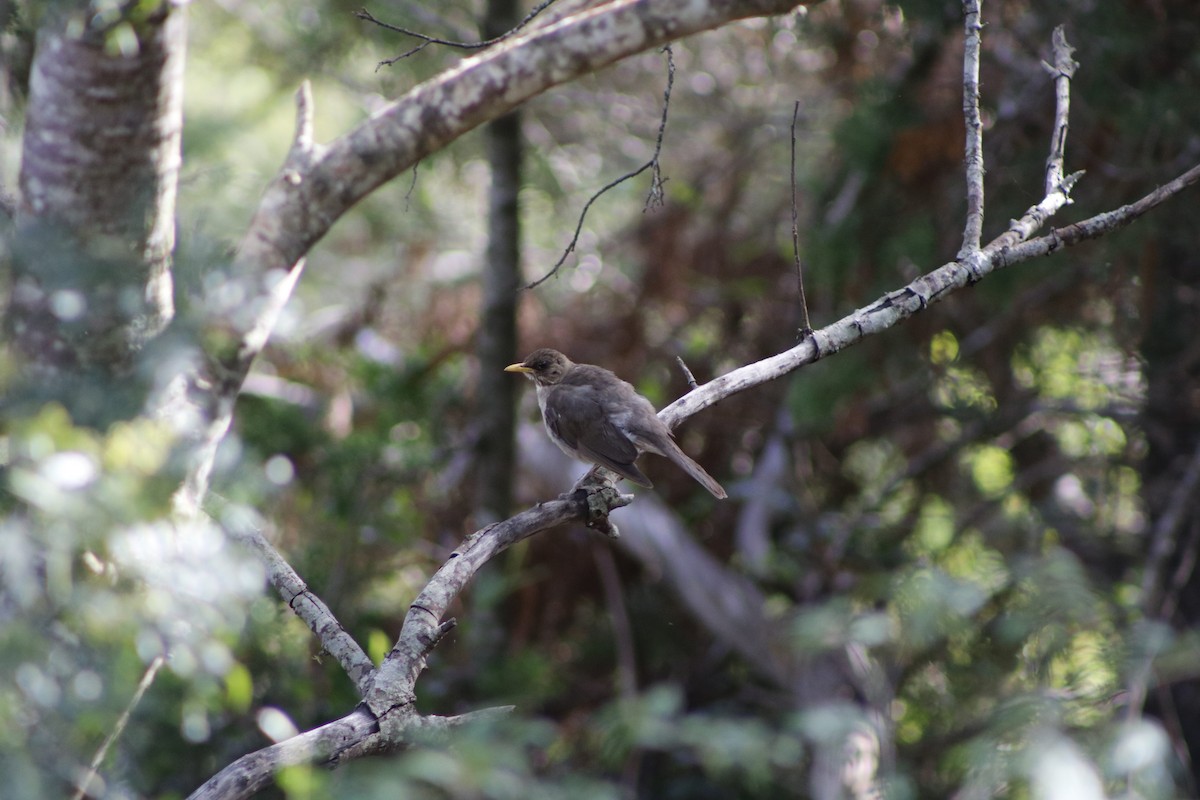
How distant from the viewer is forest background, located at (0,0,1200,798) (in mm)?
3826

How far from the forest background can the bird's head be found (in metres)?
0.58

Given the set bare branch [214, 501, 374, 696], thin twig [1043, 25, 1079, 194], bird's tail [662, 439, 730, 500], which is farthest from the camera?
bird's tail [662, 439, 730, 500]

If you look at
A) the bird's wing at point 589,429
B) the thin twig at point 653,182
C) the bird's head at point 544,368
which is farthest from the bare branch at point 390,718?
the bird's head at point 544,368

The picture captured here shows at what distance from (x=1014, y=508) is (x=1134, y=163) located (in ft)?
8.31

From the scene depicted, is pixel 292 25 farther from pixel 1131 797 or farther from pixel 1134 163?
pixel 1131 797

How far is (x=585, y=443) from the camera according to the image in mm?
4324

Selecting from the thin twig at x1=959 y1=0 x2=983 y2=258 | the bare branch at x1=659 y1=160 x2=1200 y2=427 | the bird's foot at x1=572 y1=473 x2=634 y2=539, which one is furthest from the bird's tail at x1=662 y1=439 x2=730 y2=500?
the thin twig at x1=959 y1=0 x2=983 y2=258

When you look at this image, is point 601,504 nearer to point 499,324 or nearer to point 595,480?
point 595,480

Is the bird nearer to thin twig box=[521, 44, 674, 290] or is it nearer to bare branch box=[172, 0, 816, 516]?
thin twig box=[521, 44, 674, 290]

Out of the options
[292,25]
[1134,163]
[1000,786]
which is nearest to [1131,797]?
[1000,786]

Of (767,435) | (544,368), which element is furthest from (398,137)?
(767,435)

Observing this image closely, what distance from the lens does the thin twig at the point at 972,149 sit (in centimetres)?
291

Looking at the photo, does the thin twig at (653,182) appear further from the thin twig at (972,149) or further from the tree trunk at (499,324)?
the tree trunk at (499,324)

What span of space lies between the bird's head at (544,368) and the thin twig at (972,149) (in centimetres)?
260
